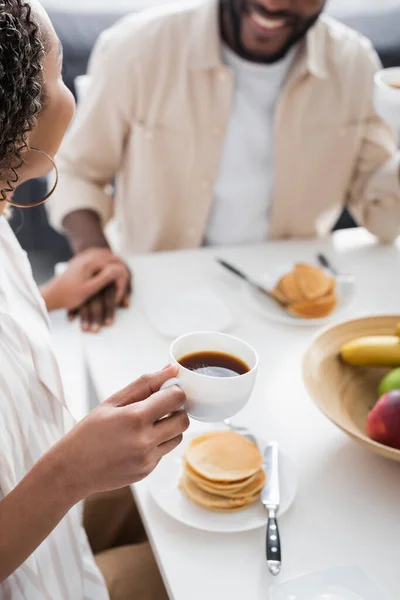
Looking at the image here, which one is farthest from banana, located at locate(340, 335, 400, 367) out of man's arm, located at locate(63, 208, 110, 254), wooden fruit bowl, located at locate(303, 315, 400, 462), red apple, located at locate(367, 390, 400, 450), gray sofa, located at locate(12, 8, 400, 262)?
gray sofa, located at locate(12, 8, 400, 262)

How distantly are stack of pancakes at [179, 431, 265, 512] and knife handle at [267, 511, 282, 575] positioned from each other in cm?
5

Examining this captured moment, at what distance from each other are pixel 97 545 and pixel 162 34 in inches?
48.9

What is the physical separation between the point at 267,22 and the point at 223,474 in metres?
1.17

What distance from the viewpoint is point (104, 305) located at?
4.53 ft

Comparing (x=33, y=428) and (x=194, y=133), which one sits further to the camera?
(x=194, y=133)

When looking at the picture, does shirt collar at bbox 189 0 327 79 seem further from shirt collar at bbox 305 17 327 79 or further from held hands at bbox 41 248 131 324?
held hands at bbox 41 248 131 324

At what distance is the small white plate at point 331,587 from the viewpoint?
818 mm

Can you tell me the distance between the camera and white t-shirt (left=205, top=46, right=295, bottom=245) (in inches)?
70.9

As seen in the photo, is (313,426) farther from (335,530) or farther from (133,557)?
(133,557)

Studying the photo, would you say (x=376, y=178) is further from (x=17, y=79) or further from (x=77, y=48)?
(x=77, y=48)

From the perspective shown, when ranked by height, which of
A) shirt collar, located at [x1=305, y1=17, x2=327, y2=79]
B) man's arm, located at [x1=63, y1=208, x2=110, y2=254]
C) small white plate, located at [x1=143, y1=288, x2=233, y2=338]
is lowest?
man's arm, located at [x1=63, y1=208, x2=110, y2=254]

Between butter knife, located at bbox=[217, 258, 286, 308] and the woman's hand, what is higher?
the woman's hand

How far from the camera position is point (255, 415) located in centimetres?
112

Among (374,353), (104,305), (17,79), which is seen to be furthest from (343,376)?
(17,79)
